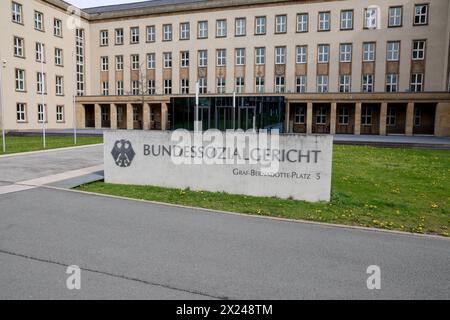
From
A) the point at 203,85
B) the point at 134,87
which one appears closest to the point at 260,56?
the point at 203,85

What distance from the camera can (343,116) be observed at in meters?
42.3

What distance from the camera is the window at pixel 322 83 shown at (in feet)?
140

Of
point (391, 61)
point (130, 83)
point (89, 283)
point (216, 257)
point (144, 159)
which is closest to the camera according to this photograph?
point (89, 283)

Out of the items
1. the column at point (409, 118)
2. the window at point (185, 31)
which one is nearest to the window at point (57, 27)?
the window at point (185, 31)

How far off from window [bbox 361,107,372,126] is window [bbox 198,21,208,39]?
2193cm

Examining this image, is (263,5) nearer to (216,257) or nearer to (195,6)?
(195,6)

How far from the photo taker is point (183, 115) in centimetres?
3728

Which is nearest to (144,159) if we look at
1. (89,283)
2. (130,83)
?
(89,283)

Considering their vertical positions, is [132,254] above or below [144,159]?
below

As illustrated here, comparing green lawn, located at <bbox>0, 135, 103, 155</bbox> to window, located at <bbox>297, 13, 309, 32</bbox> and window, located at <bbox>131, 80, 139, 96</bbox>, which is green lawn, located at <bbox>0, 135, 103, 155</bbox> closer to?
window, located at <bbox>131, 80, 139, 96</bbox>

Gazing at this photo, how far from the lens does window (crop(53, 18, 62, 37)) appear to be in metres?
44.4

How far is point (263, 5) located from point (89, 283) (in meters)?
45.3

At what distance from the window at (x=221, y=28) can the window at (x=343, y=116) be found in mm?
17470

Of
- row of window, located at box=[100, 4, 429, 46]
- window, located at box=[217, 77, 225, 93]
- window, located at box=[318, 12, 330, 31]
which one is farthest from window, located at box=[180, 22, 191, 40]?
window, located at box=[318, 12, 330, 31]
